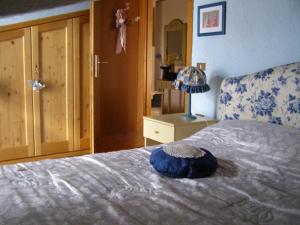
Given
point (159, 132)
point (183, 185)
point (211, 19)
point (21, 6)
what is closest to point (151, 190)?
point (183, 185)

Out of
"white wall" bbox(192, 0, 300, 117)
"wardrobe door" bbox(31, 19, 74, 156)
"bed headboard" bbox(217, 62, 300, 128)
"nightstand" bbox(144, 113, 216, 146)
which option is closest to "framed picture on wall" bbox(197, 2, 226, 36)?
"white wall" bbox(192, 0, 300, 117)

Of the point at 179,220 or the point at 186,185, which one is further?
the point at 186,185

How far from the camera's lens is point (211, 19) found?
115 inches

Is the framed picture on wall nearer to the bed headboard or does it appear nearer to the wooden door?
the bed headboard

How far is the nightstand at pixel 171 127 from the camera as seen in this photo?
2.74 metres

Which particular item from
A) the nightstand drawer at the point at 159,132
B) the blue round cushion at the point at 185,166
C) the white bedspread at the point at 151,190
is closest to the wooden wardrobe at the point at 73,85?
the nightstand drawer at the point at 159,132

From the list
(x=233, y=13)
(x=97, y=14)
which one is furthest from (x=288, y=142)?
(x=97, y=14)

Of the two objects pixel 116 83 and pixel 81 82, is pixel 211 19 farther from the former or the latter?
pixel 81 82

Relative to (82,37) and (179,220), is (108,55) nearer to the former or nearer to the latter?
(82,37)

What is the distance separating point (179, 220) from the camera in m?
1.09

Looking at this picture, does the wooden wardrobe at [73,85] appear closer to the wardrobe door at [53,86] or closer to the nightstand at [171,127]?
the wardrobe door at [53,86]

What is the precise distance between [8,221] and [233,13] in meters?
2.29

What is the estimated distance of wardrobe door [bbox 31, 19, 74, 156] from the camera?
3539 mm

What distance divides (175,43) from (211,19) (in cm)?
334
